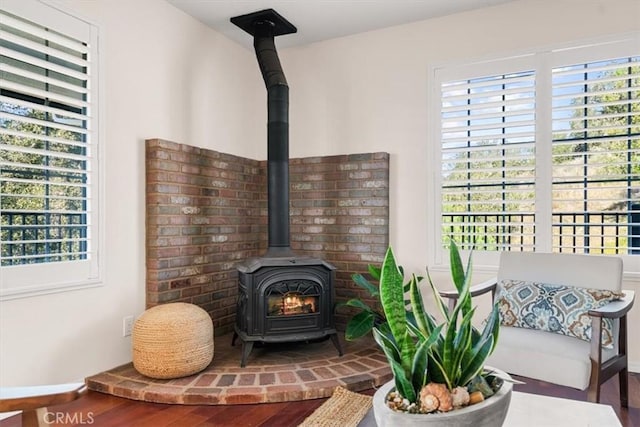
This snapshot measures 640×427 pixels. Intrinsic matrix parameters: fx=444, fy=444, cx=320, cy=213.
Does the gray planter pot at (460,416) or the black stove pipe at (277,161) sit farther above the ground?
the black stove pipe at (277,161)

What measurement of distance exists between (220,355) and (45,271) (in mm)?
1262

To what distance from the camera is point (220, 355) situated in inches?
124

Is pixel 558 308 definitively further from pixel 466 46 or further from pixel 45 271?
pixel 45 271

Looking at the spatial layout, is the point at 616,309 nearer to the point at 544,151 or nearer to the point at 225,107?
the point at 544,151

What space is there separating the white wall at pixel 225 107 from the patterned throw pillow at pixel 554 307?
85cm

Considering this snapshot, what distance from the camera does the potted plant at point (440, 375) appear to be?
3.50 ft

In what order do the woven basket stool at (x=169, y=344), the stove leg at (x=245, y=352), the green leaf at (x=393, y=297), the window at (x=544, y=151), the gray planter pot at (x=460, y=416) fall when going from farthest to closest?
the window at (x=544, y=151)
the stove leg at (x=245, y=352)
the woven basket stool at (x=169, y=344)
the green leaf at (x=393, y=297)
the gray planter pot at (x=460, y=416)

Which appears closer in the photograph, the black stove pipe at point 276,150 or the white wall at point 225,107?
the white wall at point 225,107

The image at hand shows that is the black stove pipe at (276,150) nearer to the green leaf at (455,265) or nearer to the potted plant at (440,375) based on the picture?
the green leaf at (455,265)

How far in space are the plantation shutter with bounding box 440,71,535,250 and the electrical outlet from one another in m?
2.43

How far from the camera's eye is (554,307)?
2.50 meters

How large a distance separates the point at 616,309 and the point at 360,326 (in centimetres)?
156

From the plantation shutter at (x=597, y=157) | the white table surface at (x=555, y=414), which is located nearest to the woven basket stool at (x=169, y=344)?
the white table surface at (x=555, y=414)

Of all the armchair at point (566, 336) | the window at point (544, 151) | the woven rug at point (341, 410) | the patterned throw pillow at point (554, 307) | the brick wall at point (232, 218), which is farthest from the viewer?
the brick wall at point (232, 218)
